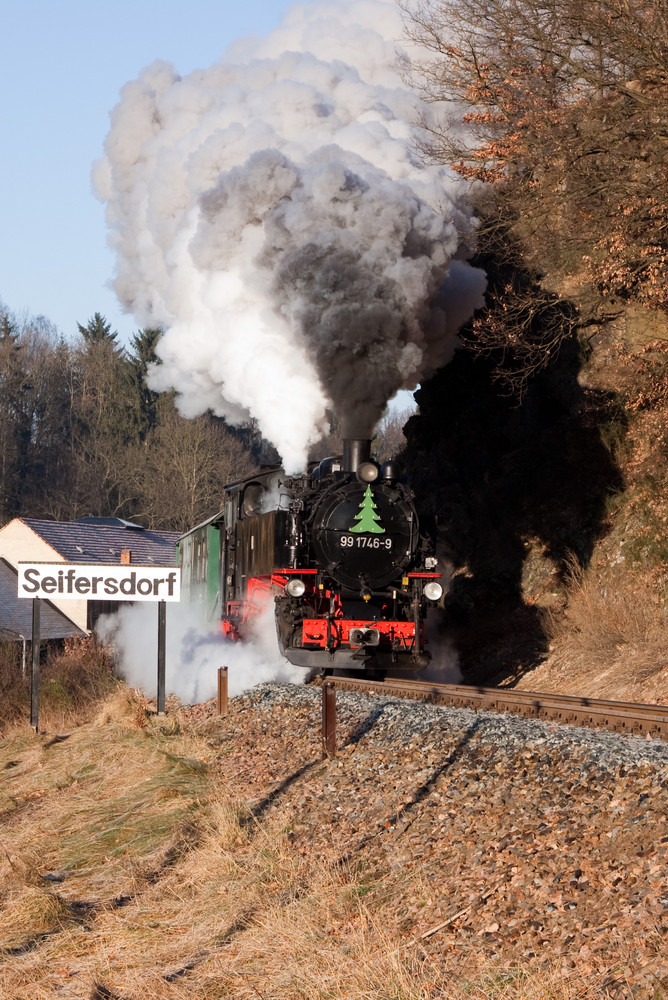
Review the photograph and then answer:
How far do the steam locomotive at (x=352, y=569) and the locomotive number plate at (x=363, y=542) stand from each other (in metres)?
0.01

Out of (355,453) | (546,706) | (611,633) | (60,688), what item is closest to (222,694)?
(355,453)

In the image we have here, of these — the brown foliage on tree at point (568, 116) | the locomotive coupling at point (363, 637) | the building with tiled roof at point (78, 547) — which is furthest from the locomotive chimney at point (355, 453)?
the building with tiled roof at point (78, 547)

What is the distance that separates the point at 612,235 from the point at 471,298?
3.50m

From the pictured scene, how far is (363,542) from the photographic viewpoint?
12586 millimetres

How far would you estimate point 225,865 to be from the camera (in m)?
7.18

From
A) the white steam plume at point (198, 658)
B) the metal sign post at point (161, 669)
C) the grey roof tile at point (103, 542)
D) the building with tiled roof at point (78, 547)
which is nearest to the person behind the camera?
the metal sign post at point (161, 669)

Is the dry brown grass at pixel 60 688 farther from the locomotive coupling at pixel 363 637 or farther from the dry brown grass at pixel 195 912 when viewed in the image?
the dry brown grass at pixel 195 912

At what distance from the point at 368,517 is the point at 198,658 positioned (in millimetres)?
5124

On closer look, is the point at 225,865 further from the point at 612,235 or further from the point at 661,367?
the point at 661,367

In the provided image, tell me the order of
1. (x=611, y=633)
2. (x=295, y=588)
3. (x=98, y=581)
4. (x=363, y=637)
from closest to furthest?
(x=295, y=588) < (x=363, y=637) < (x=98, y=581) < (x=611, y=633)

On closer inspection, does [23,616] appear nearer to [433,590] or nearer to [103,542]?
[103,542]

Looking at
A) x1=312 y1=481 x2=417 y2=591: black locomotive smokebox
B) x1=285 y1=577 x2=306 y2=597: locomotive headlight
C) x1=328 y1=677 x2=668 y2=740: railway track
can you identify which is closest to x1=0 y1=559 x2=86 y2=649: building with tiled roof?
x1=285 y1=577 x2=306 y2=597: locomotive headlight

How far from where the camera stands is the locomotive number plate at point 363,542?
12.6 meters

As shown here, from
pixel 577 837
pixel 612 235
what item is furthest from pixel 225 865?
pixel 612 235
